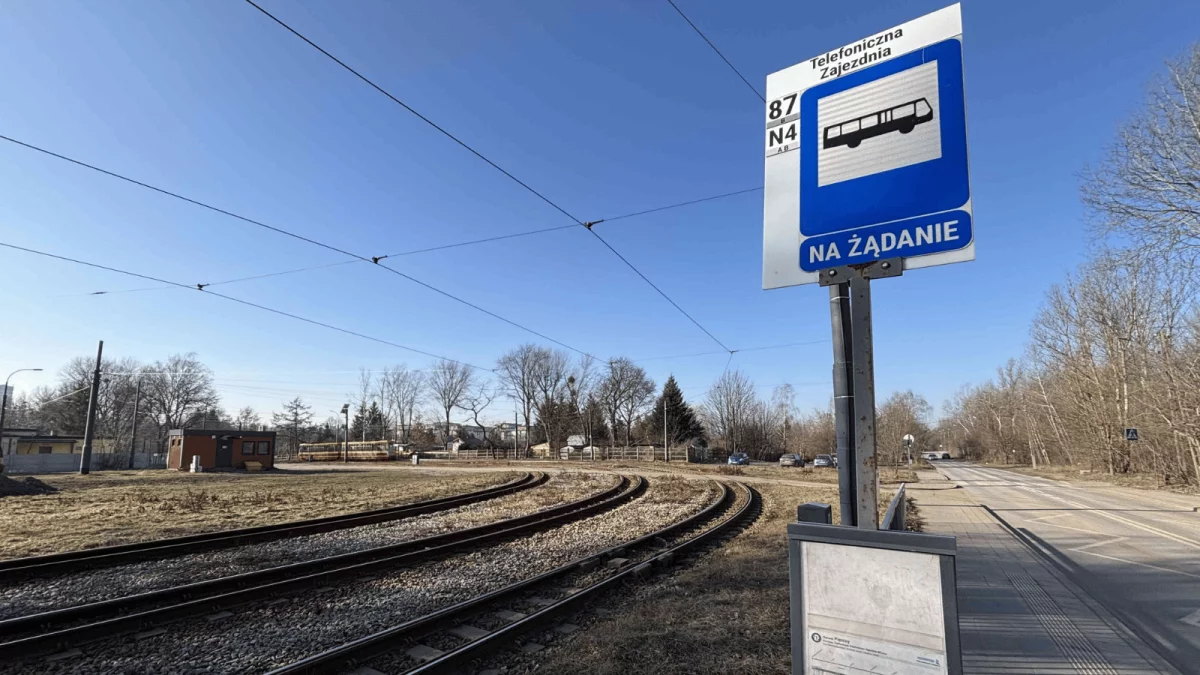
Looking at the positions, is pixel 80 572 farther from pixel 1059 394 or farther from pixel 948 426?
pixel 948 426

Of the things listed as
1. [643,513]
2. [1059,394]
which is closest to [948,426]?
[1059,394]

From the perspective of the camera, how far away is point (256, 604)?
7215 millimetres

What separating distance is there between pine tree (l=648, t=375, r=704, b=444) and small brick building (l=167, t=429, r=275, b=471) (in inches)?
1707

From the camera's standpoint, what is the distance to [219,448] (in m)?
43.3

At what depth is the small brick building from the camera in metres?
41.7

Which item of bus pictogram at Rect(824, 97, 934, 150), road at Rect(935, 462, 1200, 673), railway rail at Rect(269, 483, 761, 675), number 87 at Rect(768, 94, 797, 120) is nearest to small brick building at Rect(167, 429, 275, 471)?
railway rail at Rect(269, 483, 761, 675)

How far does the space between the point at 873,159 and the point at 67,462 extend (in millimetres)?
58383

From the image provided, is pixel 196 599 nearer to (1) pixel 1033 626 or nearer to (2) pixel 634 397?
(1) pixel 1033 626

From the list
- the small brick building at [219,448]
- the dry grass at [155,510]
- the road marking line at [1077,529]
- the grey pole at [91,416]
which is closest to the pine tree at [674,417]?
the small brick building at [219,448]

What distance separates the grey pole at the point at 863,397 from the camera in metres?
2.26

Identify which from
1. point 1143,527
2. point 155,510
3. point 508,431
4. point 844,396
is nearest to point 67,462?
point 155,510

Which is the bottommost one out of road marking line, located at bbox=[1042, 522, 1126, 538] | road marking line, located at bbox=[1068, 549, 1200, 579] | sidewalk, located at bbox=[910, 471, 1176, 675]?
road marking line, located at bbox=[1042, 522, 1126, 538]

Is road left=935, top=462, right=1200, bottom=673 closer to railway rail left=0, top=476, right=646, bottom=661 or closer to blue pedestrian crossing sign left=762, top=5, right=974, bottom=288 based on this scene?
blue pedestrian crossing sign left=762, top=5, right=974, bottom=288

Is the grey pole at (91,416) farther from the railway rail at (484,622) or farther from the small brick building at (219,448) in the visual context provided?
the railway rail at (484,622)
